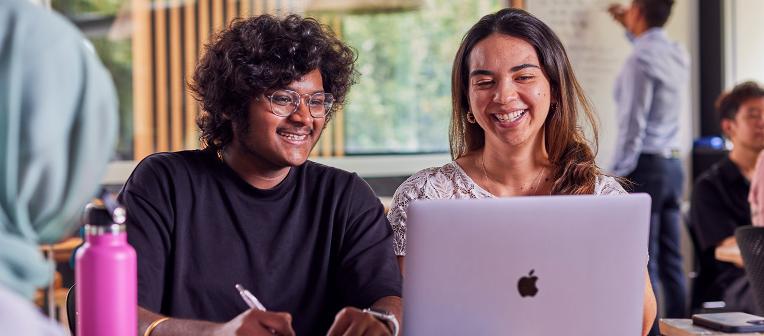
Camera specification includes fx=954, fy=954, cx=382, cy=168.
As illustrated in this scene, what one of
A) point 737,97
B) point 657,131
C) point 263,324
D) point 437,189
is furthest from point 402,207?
point 657,131

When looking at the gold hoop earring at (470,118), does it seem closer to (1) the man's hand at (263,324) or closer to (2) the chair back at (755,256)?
(2) the chair back at (755,256)

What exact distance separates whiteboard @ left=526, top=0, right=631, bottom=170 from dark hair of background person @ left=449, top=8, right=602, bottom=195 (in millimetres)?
3282

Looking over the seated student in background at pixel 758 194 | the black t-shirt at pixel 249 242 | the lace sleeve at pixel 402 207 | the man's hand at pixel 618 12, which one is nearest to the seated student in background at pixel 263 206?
the black t-shirt at pixel 249 242

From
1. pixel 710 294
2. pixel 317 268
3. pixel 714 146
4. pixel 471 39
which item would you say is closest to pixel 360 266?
pixel 317 268

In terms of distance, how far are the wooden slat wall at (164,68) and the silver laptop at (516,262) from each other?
3.53m

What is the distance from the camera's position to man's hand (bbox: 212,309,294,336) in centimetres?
141

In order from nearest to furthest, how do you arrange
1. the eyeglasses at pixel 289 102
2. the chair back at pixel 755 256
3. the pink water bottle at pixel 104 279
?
the pink water bottle at pixel 104 279
the eyeglasses at pixel 289 102
the chair back at pixel 755 256

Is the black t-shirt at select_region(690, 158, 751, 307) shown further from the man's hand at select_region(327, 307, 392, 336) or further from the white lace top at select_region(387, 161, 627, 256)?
the man's hand at select_region(327, 307, 392, 336)

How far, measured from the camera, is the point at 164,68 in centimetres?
489

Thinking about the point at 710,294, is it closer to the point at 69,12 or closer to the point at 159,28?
the point at 159,28

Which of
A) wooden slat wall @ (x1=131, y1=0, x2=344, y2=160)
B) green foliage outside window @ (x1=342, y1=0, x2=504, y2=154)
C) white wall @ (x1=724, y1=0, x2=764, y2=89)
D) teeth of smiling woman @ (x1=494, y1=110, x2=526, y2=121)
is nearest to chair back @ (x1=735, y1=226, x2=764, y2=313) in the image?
teeth of smiling woman @ (x1=494, y1=110, x2=526, y2=121)

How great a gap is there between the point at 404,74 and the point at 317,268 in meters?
3.77

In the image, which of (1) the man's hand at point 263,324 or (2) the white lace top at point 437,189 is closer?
(1) the man's hand at point 263,324

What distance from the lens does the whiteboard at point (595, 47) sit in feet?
18.1
